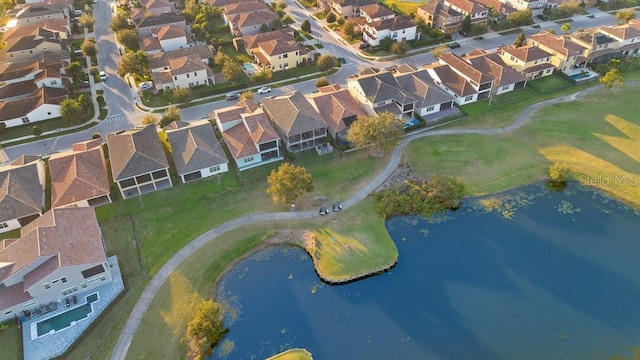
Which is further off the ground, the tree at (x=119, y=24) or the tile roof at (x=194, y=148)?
the tree at (x=119, y=24)

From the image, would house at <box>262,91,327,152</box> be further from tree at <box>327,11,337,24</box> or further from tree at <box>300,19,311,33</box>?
tree at <box>327,11,337,24</box>

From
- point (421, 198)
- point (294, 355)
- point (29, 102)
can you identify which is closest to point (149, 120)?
point (29, 102)

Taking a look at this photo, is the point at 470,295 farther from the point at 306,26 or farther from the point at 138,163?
the point at 306,26

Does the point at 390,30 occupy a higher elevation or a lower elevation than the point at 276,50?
higher

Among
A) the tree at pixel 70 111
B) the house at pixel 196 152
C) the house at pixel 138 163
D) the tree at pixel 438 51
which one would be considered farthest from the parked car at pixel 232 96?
the tree at pixel 438 51

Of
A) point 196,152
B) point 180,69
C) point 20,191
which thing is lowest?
point 20,191

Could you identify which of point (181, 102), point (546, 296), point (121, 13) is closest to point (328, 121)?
point (181, 102)

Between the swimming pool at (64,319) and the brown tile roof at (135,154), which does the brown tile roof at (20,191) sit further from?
the swimming pool at (64,319)
